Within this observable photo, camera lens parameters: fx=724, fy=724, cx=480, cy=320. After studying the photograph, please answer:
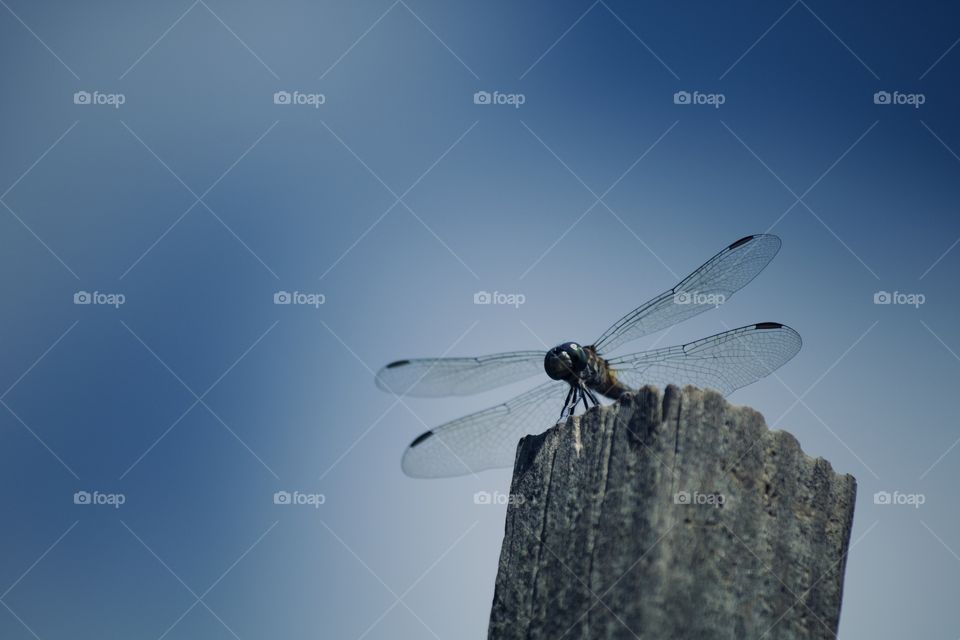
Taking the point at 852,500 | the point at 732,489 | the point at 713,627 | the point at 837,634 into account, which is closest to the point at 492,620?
the point at 713,627

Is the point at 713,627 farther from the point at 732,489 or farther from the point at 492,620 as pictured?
the point at 492,620

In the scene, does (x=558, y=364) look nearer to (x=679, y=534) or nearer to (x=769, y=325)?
(x=769, y=325)

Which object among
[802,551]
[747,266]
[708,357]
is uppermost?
[747,266]

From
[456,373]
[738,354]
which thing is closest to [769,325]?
[738,354]

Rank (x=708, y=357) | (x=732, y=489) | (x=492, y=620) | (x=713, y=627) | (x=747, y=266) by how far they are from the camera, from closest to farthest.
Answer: (x=713, y=627) < (x=732, y=489) < (x=492, y=620) < (x=708, y=357) < (x=747, y=266)

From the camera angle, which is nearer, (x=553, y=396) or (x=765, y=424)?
(x=765, y=424)

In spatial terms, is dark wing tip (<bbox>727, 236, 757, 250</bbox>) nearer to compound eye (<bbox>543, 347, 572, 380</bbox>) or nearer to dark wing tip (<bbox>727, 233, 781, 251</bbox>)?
dark wing tip (<bbox>727, 233, 781, 251</bbox>)

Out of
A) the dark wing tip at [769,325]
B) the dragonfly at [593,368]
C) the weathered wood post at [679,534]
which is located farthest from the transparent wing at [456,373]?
the weathered wood post at [679,534]
